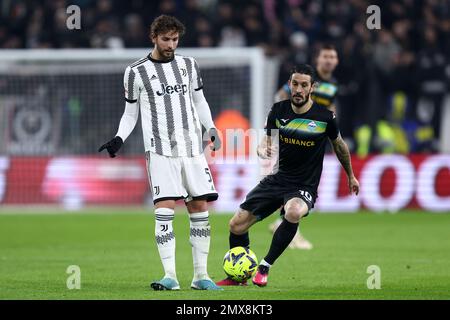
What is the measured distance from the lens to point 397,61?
2106 cm

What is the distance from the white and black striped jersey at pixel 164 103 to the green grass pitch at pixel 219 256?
1268 millimetres

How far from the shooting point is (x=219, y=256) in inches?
494

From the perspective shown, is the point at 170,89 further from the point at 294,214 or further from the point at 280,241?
the point at 280,241

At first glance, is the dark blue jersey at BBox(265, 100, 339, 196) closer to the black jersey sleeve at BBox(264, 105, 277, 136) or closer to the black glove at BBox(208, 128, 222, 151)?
the black jersey sleeve at BBox(264, 105, 277, 136)

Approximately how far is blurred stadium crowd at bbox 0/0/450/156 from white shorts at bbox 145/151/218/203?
37.0 feet

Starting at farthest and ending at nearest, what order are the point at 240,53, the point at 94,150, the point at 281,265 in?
1. the point at 94,150
2. the point at 240,53
3. the point at 281,265

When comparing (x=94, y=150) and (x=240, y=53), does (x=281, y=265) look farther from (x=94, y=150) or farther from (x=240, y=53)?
(x=94, y=150)

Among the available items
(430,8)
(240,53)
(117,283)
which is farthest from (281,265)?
(430,8)

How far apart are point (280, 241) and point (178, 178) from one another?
107 cm

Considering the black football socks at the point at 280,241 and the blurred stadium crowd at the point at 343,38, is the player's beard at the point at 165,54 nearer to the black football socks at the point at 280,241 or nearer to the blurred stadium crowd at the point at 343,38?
the black football socks at the point at 280,241

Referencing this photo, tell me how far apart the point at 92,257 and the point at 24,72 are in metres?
9.82

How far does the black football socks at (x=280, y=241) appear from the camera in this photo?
9.42 m

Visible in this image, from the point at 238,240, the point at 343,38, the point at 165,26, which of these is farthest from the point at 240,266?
the point at 343,38

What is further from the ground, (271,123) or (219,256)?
(271,123)
